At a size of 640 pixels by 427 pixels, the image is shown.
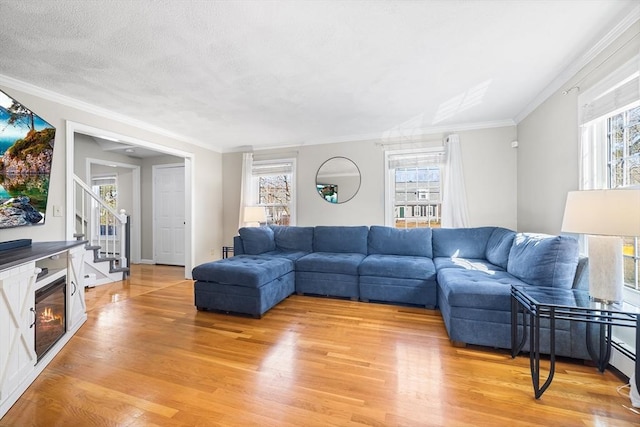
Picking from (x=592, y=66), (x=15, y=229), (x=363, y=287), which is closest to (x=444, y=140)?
(x=592, y=66)

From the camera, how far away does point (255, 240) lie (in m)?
4.21

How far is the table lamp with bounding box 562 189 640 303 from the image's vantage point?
4.86 ft

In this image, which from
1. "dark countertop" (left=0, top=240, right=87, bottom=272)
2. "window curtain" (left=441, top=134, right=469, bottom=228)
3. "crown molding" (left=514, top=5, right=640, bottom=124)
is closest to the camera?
"dark countertop" (left=0, top=240, right=87, bottom=272)

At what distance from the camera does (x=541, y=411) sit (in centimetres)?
150

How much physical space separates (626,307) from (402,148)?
3228 millimetres

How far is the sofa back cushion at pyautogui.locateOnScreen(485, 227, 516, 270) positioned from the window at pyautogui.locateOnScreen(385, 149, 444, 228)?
0.89 meters

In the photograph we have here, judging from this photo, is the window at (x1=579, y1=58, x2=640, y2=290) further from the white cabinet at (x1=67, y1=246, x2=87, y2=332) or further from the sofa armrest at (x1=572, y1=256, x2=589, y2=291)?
the white cabinet at (x1=67, y1=246, x2=87, y2=332)

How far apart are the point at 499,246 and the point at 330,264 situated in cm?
205

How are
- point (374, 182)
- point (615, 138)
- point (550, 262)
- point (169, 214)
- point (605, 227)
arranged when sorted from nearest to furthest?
1. point (605, 227)
2. point (615, 138)
3. point (550, 262)
4. point (374, 182)
5. point (169, 214)

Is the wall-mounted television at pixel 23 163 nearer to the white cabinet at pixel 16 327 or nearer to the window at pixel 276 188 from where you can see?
the white cabinet at pixel 16 327

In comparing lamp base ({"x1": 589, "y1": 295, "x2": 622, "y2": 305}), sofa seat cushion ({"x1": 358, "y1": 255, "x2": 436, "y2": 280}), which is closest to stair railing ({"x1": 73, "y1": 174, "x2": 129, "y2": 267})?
sofa seat cushion ({"x1": 358, "y1": 255, "x2": 436, "y2": 280})

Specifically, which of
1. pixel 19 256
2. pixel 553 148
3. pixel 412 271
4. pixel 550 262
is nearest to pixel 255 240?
pixel 412 271

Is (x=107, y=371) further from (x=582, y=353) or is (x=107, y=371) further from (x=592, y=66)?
(x=592, y=66)

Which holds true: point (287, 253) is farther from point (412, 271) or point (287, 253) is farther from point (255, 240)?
point (412, 271)
